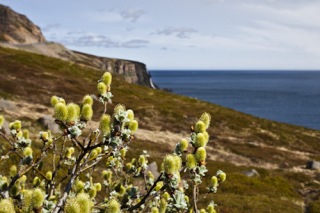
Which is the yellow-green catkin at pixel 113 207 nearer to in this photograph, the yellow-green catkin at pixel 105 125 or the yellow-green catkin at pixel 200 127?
the yellow-green catkin at pixel 105 125

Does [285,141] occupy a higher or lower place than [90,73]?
lower

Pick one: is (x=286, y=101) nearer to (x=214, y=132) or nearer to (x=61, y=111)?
(x=214, y=132)

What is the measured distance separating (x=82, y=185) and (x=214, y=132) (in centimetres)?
5117

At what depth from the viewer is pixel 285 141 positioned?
60.5 metres

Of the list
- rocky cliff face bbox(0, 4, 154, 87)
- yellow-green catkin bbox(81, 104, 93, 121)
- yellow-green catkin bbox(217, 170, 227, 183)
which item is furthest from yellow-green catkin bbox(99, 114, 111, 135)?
rocky cliff face bbox(0, 4, 154, 87)

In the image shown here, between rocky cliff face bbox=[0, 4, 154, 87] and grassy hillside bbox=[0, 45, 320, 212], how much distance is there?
186 ft

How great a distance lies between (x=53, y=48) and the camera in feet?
464

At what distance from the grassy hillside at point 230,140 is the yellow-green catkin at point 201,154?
15525 mm

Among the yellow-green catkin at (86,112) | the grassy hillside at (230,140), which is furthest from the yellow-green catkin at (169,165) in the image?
the grassy hillside at (230,140)

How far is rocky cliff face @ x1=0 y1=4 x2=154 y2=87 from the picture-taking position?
14238 centimetres

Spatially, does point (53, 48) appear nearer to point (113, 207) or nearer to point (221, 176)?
point (221, 176)

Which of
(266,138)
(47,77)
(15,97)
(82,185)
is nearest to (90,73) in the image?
(47,77)

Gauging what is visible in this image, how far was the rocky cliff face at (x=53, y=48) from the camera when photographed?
14238 cm


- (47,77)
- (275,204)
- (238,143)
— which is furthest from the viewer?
(47,77)
